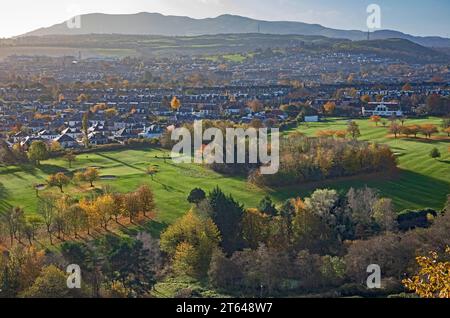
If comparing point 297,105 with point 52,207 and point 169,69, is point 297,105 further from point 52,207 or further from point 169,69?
point 169,69

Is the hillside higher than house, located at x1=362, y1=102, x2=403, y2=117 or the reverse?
higher

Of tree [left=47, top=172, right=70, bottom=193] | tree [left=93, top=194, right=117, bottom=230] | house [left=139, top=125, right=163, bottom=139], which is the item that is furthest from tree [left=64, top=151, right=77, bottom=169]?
tree [left=93, top=194, right=117, bottom=230]

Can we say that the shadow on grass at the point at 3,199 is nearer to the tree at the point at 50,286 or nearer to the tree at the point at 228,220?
the tree at the point at 228,220

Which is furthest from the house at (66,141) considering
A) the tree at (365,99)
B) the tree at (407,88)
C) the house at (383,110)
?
the tree at (407,88)

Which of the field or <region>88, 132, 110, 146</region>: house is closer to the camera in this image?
the field

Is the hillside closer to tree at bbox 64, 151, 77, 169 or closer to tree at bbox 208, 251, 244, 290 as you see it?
tree at bbox 64, 151, 77, 169

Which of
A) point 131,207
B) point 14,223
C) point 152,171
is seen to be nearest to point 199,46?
point 152,171

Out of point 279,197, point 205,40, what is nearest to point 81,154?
point 279,197
